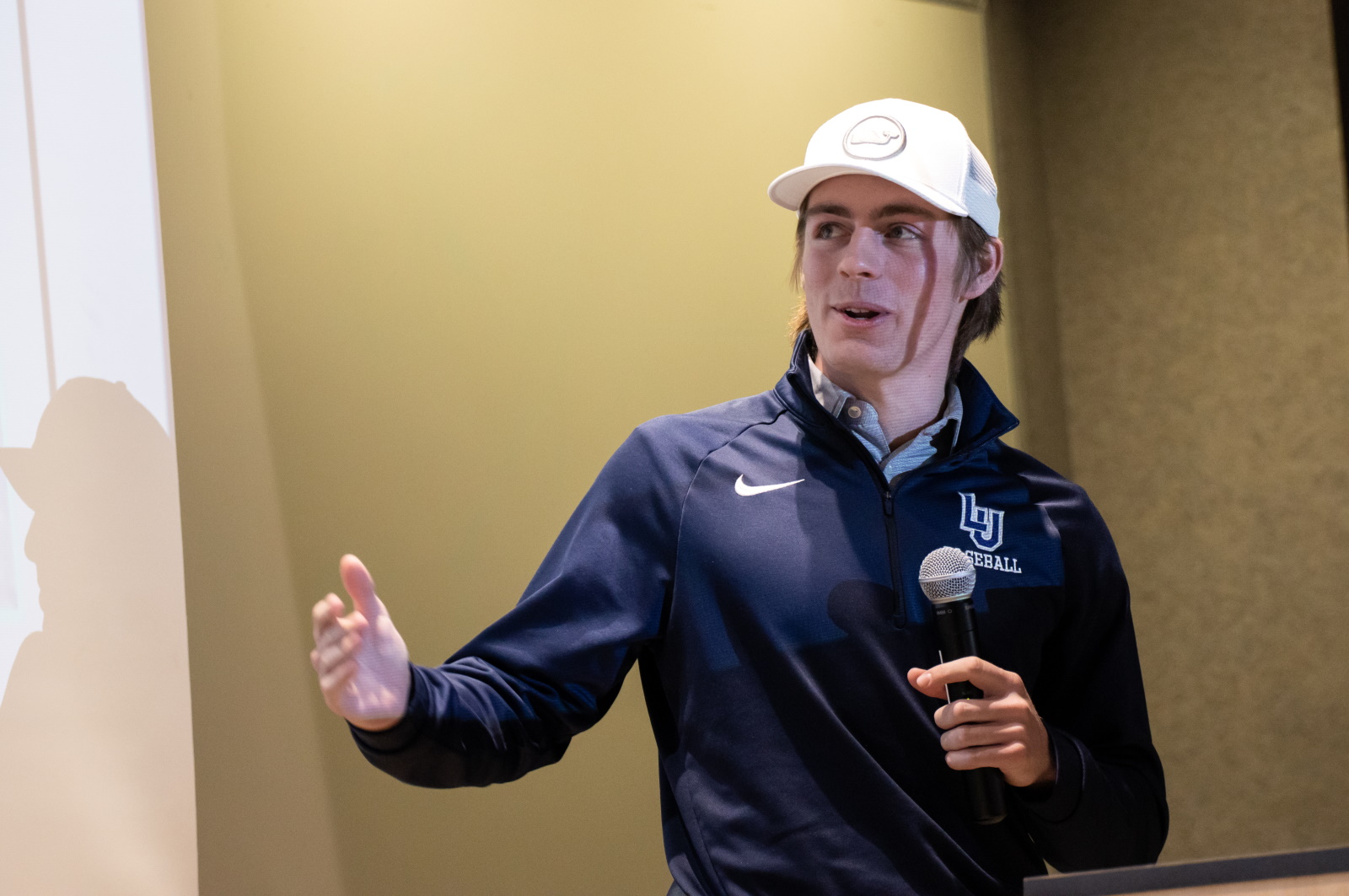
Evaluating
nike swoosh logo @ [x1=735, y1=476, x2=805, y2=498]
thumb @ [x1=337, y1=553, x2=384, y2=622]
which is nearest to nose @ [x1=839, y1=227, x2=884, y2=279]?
nike swoosh logo @ [x1=735, y1=476, x2=805, y2=498]

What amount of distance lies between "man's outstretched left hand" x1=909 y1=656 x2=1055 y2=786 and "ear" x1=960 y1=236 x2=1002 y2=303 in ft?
1.92

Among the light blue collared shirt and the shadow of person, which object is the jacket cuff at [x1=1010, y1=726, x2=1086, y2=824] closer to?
the light blue collared shirt

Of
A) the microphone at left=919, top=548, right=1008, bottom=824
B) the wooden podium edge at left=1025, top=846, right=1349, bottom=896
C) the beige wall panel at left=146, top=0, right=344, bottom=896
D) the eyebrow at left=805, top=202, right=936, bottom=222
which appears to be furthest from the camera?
the beige wall panel at left=146, top=0, right=344, bottom=896

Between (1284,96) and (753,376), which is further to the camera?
(1284,96)

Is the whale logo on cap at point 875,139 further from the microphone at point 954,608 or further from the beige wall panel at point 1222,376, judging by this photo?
the beige wall panel at point 1222,376

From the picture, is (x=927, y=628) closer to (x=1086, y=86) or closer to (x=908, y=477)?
(x=908, y=477)

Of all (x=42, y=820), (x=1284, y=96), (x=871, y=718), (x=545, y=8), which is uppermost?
(x=545, y=8)

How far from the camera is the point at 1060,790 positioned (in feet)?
4.12

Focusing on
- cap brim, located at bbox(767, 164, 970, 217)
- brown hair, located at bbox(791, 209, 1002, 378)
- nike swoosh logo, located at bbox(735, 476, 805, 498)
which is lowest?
nike swoosh logo, located at bbox(735, 476, 805, 498)

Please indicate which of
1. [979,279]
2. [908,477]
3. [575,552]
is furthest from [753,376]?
[575,552]

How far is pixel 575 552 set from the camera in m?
1.29

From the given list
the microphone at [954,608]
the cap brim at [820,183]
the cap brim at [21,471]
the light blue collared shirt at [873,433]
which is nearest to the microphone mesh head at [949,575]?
the microphone at [954,608]

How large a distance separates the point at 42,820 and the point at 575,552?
860 millimetres

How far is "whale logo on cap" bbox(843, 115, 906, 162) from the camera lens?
140 centimetres
